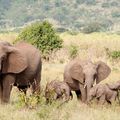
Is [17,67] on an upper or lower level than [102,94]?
upper

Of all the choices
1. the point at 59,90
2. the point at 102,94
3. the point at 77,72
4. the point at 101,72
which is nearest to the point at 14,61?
the point at 59,90

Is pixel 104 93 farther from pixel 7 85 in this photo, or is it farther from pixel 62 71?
pixel 62 71

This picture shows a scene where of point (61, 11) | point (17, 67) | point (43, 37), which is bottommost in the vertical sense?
point (61, 11)

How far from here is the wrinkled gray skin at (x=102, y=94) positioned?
12.8m

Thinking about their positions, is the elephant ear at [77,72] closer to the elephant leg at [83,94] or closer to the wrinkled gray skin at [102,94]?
the elephant leg at [83,94]

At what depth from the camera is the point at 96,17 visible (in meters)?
153

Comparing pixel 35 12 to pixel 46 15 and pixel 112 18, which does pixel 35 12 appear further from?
pixel 112 18

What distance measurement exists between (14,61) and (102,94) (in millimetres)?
2377

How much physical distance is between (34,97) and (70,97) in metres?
1.96

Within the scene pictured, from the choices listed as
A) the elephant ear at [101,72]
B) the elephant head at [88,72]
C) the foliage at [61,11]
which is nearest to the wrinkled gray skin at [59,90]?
the elephant head at [88,72]

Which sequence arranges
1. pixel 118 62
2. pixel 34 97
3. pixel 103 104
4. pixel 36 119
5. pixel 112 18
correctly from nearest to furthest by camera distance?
pixel 36 119, pixel 34 97, pixel 103 104, pixel 118 62, pixel 112 18

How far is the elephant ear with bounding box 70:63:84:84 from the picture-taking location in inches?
539

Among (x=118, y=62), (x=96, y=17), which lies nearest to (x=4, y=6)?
(x=96, y=17)

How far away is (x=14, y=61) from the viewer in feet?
43.1
